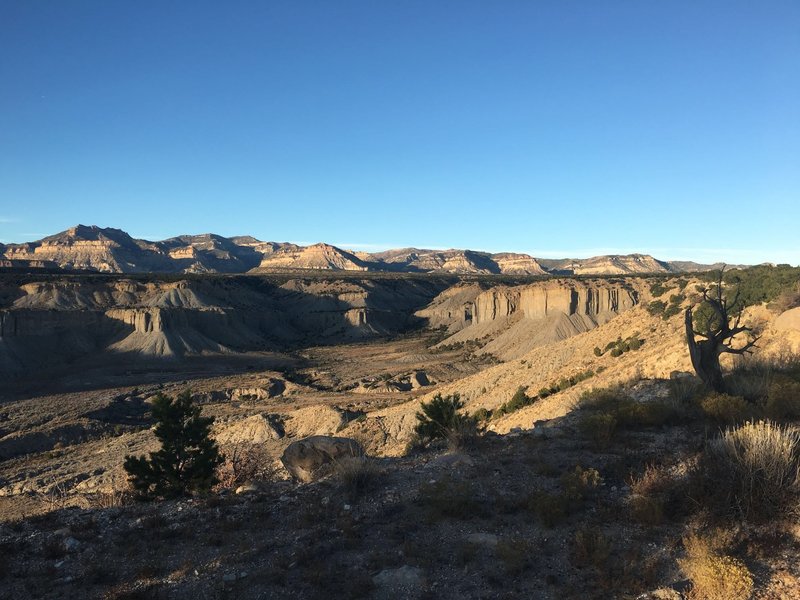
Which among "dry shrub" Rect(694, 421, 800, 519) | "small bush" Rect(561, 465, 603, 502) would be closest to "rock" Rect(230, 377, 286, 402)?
"small bush" Rect(561, 465, 603, 502)

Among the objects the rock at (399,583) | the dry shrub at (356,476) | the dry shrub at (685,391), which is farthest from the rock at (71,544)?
the dry shrub at (685,391)

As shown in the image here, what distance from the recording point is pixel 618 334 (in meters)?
32.3

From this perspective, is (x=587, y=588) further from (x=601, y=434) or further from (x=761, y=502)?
(x=601, y=434)

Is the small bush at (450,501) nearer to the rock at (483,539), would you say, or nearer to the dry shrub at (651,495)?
the rock at (483,539)

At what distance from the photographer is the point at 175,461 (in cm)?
1612

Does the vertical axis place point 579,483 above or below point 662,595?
above

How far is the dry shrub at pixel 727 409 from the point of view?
1041 cm

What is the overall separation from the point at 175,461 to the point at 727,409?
14.9 meters

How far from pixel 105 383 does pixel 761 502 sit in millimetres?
59747

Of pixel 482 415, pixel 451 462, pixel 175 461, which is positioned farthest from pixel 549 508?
pixel 482 415

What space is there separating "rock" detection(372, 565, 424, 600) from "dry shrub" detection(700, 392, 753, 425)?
24.3 ft

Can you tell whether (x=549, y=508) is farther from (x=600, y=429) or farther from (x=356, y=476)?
(x=600, y=429)

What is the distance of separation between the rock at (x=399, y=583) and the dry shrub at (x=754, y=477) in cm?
426

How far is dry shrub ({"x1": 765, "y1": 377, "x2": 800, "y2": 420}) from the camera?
10.5m
